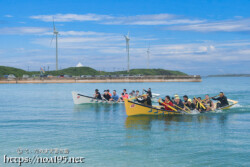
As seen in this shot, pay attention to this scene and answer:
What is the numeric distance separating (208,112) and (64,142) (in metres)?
17.7

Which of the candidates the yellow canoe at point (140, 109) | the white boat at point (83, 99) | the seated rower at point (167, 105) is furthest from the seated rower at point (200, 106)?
the white boat at point (83, 99)

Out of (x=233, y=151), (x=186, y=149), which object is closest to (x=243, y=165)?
(x=233, y=151)

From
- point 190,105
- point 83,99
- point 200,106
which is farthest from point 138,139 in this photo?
point 83,99

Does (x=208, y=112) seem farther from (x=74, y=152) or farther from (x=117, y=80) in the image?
(x=117, y=80)

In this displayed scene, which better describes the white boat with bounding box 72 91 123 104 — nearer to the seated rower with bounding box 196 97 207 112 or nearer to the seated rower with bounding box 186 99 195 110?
the seated rower with bounding box 186 99 195 110

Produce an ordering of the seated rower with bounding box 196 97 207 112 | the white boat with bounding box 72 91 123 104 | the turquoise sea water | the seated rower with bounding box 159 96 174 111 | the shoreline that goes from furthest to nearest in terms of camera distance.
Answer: the shoreline
the white boat with bounding box 72 91 123 104
the seated rower with bounding box 196 97 207 112
the seated rower with bounding box 159 96 174 111
the turquoise sea water

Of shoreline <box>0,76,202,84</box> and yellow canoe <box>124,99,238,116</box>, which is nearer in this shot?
yellow canoe <box>124,99,238,116</box>

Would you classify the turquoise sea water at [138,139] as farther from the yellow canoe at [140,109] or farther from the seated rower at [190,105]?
the seated rower at [190,105]

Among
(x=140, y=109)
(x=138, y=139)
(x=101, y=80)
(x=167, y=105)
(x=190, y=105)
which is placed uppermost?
(x=101, y=80)

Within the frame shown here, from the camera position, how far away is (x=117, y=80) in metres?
165

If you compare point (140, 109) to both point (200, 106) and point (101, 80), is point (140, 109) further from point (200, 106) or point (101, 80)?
point (101, 80)

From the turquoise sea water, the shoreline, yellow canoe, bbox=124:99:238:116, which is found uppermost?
the shoreline

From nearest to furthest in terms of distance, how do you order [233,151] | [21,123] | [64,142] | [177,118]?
1. [233,151]
2. [64,142]
3. [21,123]
4. [177,118]

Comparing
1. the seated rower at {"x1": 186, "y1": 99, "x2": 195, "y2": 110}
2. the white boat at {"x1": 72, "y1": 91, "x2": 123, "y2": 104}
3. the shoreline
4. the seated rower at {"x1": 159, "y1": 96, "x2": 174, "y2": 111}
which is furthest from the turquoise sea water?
the shoreline
